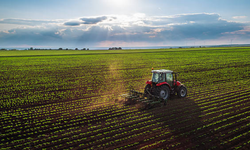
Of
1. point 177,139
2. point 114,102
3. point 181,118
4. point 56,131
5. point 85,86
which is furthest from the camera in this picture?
point 85,86

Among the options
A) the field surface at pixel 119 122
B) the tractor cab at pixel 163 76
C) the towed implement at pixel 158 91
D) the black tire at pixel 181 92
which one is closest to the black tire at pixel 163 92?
the towed implement at pixel 158 91

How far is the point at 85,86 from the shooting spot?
64.1 ft

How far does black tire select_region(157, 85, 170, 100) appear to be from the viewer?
43.4 feet

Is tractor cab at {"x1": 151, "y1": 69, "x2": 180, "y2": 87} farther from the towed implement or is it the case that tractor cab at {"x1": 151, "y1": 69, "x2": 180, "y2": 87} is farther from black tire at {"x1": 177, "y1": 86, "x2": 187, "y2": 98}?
black tire at {"x1": 177, "y1": 86, "x2": 187, "y2": 98}

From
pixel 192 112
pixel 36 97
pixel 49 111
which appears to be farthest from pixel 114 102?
pixel 36 97

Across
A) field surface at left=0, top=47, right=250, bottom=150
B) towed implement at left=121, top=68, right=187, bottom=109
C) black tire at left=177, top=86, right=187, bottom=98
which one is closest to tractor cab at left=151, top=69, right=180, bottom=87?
towed implement at left=121, top=68, right=187, bottom=109

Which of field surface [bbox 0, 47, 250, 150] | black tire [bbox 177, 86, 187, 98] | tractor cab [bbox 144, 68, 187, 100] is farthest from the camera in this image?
black tire [bbox 177, 86, 187, 98]

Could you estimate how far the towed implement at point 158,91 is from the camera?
42.4 ft

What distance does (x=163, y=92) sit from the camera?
13492 millimetres

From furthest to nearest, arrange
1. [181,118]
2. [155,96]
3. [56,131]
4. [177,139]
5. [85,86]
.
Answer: [85,86]
[155,96]
[181,118]
[56,131]
[177,139]

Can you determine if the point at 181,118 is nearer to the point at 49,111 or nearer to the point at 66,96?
the point at 49,111

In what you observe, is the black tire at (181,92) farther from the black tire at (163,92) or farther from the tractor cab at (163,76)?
the black tire at (163,92)

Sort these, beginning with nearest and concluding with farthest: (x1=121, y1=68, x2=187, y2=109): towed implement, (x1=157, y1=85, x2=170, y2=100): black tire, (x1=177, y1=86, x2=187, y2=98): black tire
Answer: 1. (x1=121, y1=68, x2=187, y2=109): towed implement
2. (x1=157, y1=85, x2=170, y2=100): black tire
3. (x1=177, y1=86, x2=187, y2=98): black tire

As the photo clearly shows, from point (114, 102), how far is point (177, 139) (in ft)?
20.5
